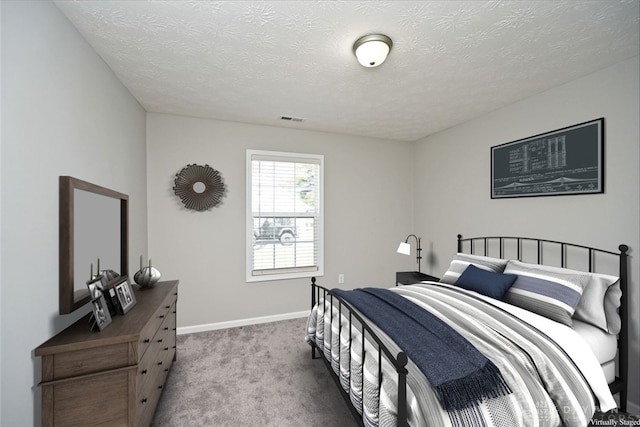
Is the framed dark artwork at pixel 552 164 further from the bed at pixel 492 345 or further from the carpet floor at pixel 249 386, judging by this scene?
the carpet floor at pixel 249 386

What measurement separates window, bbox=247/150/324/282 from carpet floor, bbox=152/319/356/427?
916 millimetres

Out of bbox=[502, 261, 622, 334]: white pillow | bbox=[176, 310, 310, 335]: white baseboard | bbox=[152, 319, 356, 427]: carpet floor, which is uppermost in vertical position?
bbox=[502, 261, 622, 334]: white pillow

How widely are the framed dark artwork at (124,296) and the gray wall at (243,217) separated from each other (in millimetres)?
1407

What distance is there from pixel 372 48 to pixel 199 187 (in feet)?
8.12

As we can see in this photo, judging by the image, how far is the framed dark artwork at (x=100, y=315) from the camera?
4.78 ft

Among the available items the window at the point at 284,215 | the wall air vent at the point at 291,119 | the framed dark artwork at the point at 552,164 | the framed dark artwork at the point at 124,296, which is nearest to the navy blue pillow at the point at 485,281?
the framed dark artwork at the point at 552,164

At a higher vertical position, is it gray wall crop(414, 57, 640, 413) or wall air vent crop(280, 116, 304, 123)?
wall air vent crop(280, 116, 304, 123)

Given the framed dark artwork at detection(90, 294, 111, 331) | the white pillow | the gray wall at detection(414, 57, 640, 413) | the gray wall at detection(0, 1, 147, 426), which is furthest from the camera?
the gray wall at detection(414, 57, 640, 413)

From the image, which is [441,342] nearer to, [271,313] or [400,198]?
[271,313]

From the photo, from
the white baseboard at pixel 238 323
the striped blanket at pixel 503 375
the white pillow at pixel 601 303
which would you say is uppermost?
the white pillow at pixel 601 303

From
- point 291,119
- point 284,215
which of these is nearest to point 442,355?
point 284,215

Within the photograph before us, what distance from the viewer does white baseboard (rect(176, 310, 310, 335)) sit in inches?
128

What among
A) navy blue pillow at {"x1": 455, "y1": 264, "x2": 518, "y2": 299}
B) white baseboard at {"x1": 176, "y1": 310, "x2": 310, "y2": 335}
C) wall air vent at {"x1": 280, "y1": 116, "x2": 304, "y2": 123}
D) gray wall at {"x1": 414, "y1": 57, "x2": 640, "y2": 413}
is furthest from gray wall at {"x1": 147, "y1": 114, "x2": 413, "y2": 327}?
navy blue pillow at {"x1": 455, "y1": 264, "x2": 518, "y2": 299}

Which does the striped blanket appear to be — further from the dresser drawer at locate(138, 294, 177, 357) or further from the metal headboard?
the dresser drawer at locate(138, 294, 177, 357)
